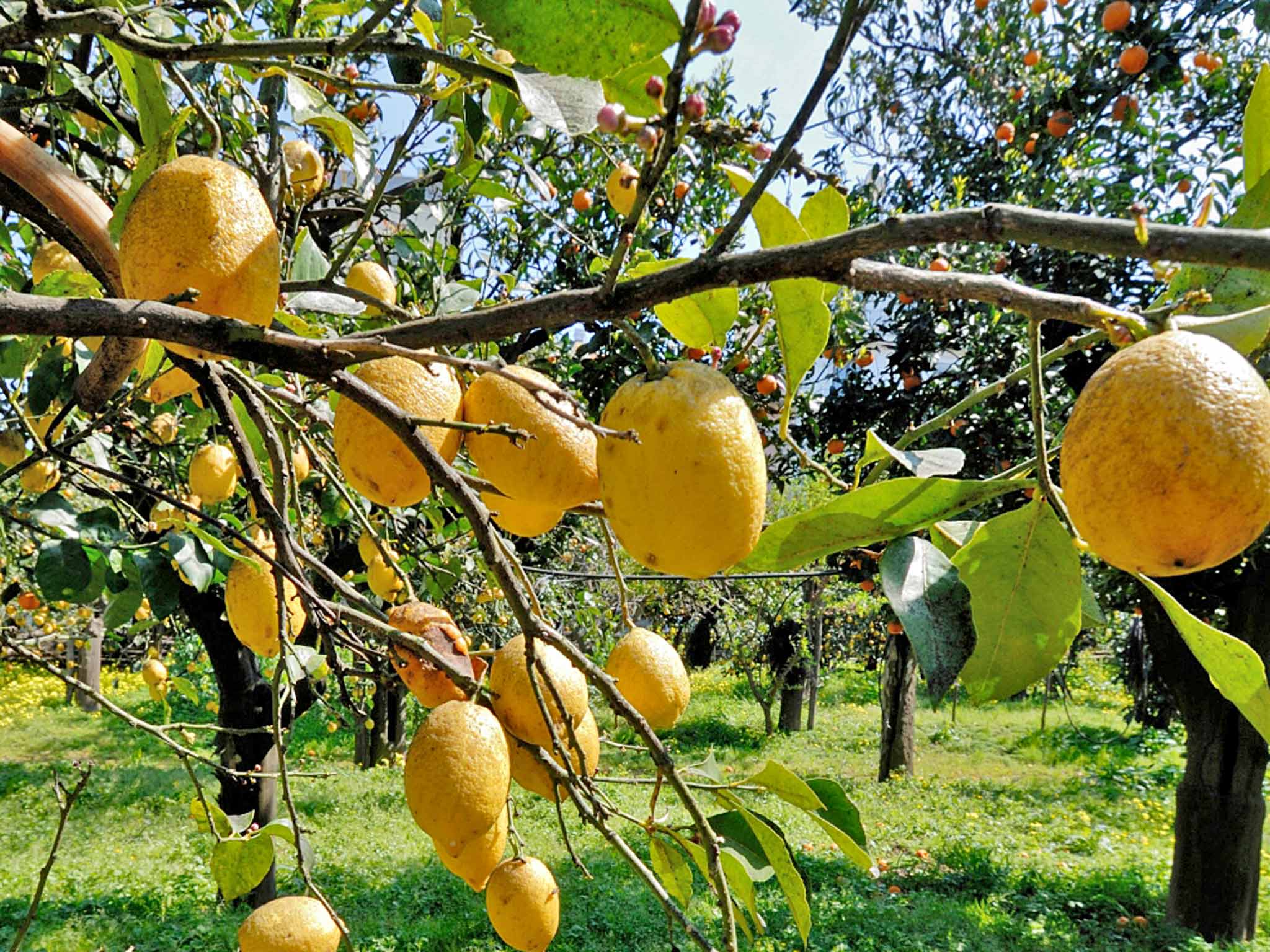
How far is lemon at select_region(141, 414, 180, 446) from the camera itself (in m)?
2.31

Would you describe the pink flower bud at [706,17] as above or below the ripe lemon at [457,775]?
above

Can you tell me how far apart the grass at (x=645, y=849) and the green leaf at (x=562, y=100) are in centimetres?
283

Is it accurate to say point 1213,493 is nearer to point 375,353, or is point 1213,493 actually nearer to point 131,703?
point 375,353

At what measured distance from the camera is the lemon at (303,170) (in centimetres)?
179

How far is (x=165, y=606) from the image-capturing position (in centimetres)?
159

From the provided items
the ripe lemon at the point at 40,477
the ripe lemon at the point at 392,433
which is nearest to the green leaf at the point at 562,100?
the ripe lemon at the point at 392,433

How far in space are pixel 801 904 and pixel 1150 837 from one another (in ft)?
27.3

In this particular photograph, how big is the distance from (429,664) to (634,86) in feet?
1.82

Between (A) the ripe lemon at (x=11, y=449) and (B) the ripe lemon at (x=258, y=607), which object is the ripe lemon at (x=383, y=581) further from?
(A) the ripe lemon at (x=11, y=449)

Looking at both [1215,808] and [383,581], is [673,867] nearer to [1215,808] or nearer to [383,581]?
[383,581]

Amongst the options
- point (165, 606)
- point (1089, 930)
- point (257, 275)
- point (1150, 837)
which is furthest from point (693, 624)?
point (257, 275)

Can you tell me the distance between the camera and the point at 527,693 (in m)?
0.84

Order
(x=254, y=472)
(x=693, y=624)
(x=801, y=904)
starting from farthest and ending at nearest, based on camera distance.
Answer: (x=693, y=624)
(x=254, y=472)
(x=801, y=904)

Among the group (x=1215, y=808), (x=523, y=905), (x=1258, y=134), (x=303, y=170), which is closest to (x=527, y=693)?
(x=523, y=905)
